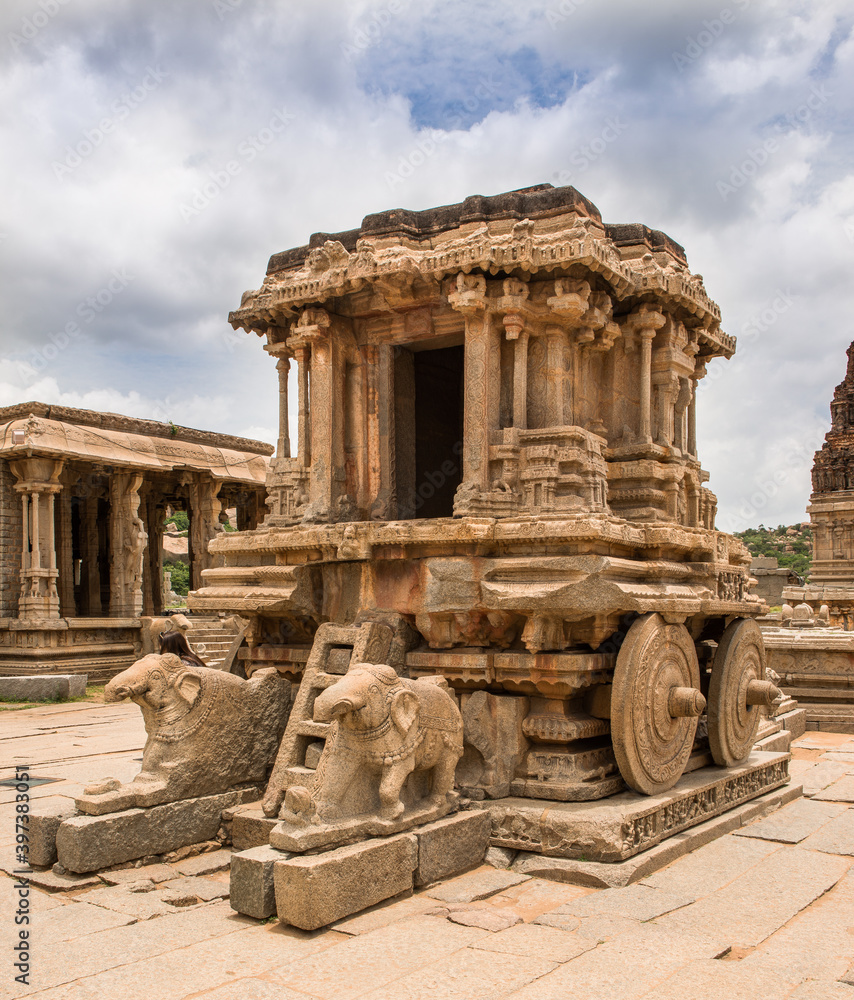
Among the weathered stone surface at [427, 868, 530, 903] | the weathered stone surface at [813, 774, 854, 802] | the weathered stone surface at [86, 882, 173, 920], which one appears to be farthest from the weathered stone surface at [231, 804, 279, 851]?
the weathered stone surface at [813, 774, 854, 802]

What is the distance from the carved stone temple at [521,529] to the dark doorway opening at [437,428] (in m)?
1.22

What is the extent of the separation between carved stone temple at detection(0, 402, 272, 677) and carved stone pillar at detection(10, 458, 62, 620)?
19mm

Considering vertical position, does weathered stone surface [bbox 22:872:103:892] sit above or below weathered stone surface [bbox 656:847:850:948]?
above

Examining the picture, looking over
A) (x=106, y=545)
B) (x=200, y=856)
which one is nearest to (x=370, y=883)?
(x=200, y=856)

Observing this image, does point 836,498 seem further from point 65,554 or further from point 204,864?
point 204,864

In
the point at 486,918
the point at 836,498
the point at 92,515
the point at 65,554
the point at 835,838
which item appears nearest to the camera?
the point at 486,918

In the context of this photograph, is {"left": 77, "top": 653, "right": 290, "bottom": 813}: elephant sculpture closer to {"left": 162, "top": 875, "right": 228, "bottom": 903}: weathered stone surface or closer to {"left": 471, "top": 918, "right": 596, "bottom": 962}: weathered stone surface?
{"left": 162, "top": 875, "right": 228, "bottom": 903}: weathered stone surface

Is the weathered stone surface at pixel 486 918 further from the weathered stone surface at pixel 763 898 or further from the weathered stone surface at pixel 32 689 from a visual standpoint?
the weathered stone surface at pixel 32 689

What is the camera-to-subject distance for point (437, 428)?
9.41 m

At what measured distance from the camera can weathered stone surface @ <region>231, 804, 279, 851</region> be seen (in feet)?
17.8

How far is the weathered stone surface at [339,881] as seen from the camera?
4.25m

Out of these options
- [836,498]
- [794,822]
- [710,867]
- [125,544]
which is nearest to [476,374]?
[710,867]

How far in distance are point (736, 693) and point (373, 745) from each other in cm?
340

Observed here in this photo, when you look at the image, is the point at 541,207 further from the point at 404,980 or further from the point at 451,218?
the point at 404,980
